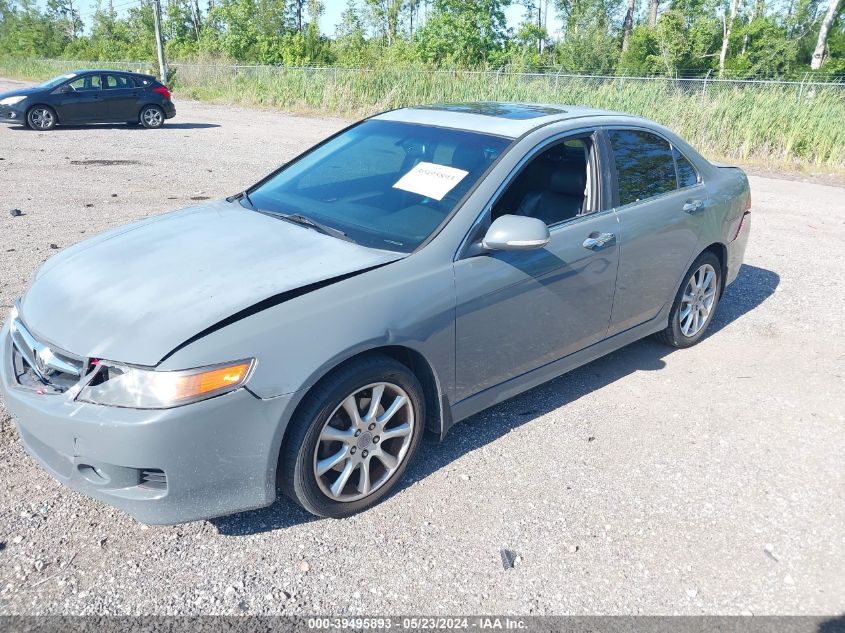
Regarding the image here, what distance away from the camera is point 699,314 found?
5156 millimetres

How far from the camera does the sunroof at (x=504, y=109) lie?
13.5 ft

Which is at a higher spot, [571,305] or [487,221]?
[487,221]

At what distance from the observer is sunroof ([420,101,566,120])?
413 centimetres

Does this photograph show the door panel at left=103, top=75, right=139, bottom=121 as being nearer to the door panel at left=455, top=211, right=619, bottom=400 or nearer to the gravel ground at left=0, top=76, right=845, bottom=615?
the gravel ground at left=0, top=76, right=845, bottom=615

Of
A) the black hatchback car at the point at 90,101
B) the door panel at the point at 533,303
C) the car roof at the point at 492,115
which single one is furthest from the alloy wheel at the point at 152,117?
the door panel at the point at 533,303

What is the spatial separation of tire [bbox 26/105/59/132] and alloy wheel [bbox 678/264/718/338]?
55.5 ft

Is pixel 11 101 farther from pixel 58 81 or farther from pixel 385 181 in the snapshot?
pixel 385 181

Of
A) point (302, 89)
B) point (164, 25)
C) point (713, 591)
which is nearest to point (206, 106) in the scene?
point (302, 89)

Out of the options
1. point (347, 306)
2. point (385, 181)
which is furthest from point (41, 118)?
point (347, 306)

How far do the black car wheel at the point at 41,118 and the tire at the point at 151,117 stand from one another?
2.10 m

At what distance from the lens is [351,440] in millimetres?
3025

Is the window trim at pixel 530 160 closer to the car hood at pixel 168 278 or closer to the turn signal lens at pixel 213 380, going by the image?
the car hood at pixel 168 278

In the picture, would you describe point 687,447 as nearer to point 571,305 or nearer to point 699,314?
point 571,305

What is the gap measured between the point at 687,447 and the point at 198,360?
2.70 meters
